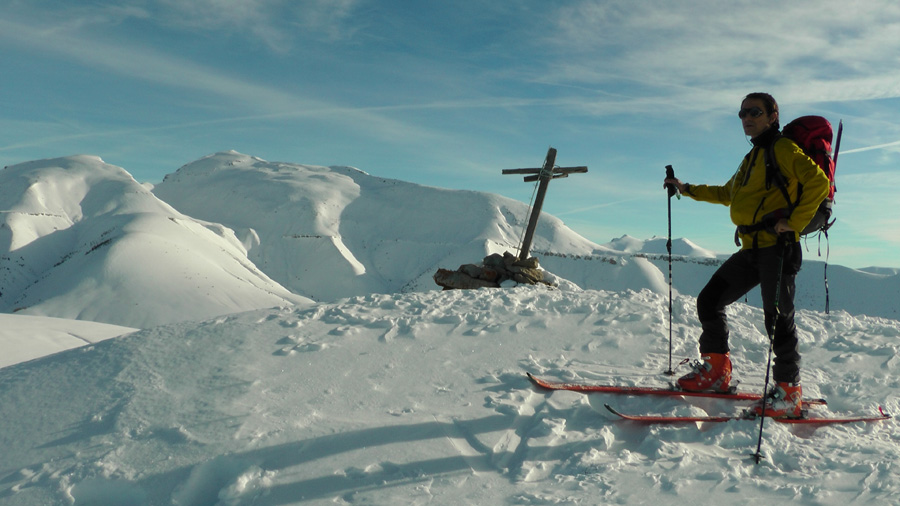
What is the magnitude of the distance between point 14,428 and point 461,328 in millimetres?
4356

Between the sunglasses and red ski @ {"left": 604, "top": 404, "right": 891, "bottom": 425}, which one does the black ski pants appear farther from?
the sunglasses

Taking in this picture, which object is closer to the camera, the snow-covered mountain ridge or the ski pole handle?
the ski pole handle

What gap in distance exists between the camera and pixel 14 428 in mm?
4457

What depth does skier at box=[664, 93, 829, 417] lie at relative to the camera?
163 inches

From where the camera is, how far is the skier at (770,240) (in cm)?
413

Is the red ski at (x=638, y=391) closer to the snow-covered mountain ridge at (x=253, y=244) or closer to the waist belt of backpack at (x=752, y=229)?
the waist belt of backpack at (x=752, y=229)

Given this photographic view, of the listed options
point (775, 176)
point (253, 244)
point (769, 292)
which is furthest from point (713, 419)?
point (253, 244)

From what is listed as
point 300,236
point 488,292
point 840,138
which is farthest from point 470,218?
point 840,138

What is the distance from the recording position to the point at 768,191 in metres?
4.43

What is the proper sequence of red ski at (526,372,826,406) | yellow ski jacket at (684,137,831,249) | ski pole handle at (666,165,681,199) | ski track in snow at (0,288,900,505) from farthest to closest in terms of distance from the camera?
1. ski pole handle at (666,165,681,199)
2. red ski at (526,372,826,406)
3. yellow ski jacket at (684,137,831,249)
4. ski track in snow at (0,288,900,505)

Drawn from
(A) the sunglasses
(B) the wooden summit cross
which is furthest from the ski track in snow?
(B) the wooden summit cross

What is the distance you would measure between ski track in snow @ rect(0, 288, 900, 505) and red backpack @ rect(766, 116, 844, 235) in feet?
5.88

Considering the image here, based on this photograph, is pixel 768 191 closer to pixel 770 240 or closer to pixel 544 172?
pixel 770 240

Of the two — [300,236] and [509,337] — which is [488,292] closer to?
[509,337]
